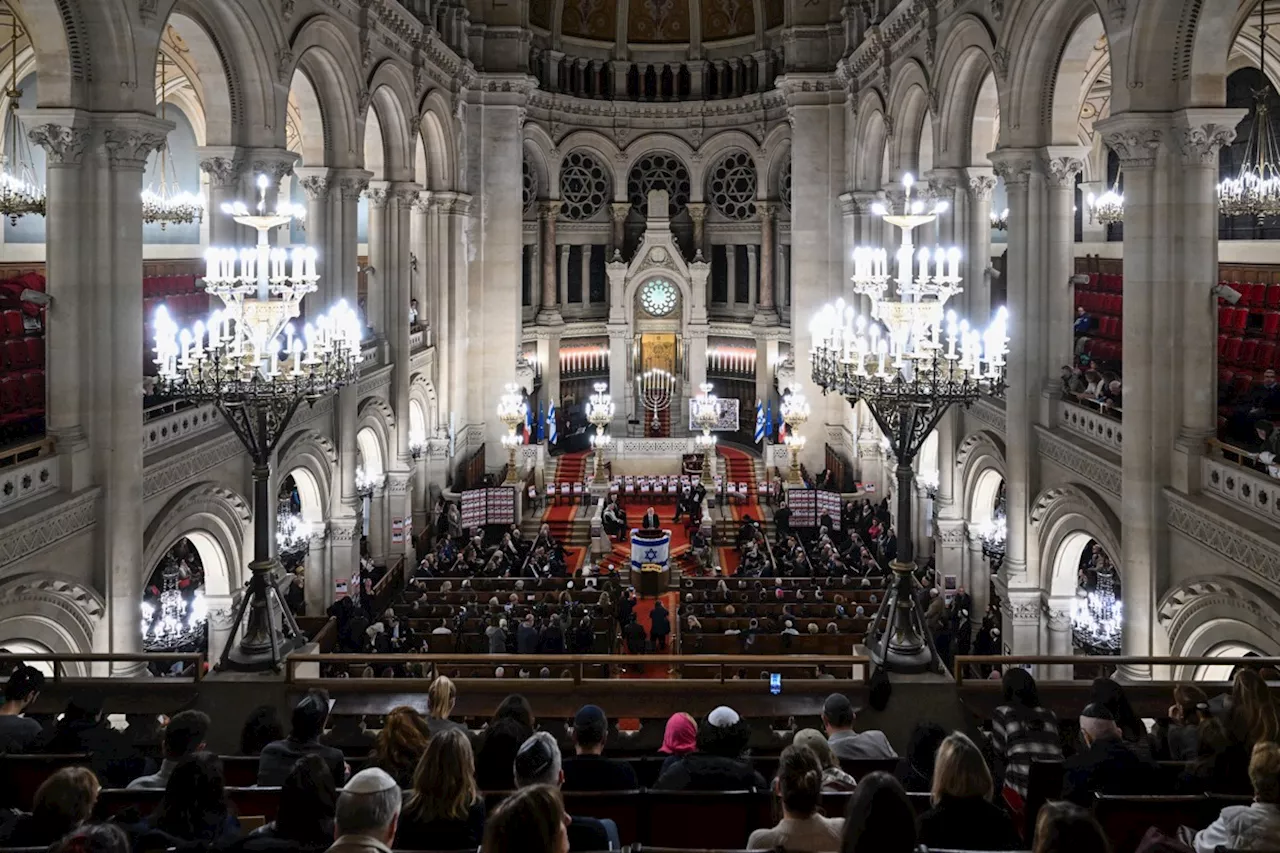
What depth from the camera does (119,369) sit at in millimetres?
15117

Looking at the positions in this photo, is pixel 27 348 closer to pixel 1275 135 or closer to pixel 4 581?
pixel 4 581

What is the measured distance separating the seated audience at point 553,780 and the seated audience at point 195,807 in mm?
1568

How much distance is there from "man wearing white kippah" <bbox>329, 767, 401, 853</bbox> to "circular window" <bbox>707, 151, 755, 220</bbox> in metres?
44.6

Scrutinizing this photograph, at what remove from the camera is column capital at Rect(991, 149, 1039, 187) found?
19.7m

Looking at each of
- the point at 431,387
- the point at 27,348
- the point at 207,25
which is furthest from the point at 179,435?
the point at 431,387

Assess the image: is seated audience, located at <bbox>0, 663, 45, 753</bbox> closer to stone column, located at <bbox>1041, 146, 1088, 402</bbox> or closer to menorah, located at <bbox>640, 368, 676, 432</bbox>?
stone column, located at <bbox>1041, 146, 1088, 402</bbox>

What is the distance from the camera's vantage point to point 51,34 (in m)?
14.4

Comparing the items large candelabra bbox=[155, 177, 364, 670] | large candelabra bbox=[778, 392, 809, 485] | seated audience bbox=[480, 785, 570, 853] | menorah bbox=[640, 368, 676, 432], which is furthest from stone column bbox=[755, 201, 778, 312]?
seated audience bbox=[480, 785, 570, 853]

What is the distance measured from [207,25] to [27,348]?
608cm

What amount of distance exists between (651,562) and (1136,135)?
16.4 metres

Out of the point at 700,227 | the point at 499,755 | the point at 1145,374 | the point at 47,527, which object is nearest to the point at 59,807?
the point at 499,755

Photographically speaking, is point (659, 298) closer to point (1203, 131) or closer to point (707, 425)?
point (707, 425)

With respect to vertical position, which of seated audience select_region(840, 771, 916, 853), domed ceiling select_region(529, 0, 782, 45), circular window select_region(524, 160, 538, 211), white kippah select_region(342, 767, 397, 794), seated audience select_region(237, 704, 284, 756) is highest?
domed ceiling select_region(529, 0, 782, 45)

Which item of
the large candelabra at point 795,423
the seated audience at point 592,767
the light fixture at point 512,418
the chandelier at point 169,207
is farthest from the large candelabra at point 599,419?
the seated audience at point 592,767
